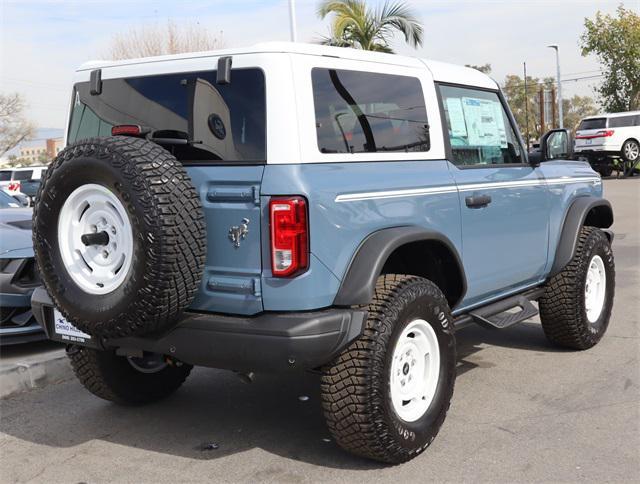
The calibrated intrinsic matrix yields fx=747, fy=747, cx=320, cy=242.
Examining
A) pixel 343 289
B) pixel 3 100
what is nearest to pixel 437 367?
pixel 343 289

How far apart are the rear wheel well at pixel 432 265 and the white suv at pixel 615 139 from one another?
23.4 m

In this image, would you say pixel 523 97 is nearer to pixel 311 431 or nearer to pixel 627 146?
pixel 627 146

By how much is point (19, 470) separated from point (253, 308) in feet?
5.12

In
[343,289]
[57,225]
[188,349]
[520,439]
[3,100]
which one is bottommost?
[520,439]

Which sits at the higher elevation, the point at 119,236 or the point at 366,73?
the point at 366,73

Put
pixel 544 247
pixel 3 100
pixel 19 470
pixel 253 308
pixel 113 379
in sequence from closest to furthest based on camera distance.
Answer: pixel 253 308 < pixel 19 470 < pixel 113 379 < pixel 544 247 < pixel 3 100

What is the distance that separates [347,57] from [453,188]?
97 centimetres

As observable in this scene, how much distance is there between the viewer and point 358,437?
139 inches

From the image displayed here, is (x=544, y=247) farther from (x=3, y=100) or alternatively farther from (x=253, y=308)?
(x=3, y=100)

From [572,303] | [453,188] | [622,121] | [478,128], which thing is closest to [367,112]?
[453,188]

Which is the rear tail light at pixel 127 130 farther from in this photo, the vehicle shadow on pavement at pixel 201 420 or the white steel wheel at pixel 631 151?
the white steel wheel at pixel 631 151

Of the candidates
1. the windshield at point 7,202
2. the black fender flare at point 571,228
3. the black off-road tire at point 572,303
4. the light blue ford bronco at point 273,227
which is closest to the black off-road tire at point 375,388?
the light blue ford bronco at point 273,227

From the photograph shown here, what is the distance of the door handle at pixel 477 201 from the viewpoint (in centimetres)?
436

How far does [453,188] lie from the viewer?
13.9ft
